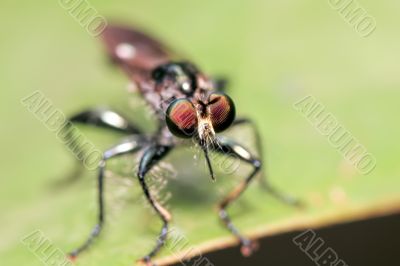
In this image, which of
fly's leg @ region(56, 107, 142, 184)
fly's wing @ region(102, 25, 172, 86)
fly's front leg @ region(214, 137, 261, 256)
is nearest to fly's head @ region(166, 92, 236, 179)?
fly's front leg @ region(214, 137, 261, 256)

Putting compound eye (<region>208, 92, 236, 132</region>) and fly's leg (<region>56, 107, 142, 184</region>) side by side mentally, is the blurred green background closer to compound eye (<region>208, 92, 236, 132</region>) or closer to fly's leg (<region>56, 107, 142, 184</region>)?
fly's leg (<region>56, 107, 142, 184</region>)

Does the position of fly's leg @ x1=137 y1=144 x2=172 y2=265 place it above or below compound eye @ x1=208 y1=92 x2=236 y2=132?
below

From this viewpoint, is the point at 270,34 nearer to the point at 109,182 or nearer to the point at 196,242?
the point at 109,182

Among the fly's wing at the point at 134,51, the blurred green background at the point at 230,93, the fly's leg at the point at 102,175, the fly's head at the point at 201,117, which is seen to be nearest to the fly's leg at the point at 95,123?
the blurred green background at the point at 230,93

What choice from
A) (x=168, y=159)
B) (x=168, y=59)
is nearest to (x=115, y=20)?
(x=168, y=59)

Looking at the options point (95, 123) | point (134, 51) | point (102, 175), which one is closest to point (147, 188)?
point (102, 175)

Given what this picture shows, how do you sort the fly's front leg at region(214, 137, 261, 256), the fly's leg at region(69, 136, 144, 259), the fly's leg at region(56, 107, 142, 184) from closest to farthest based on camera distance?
the fly's leg at region(69, 136, 144, 259) < the fly's front leg at region(214, 137, 261, 256) < the fly's leg at region(56, 107, 142, 184)
